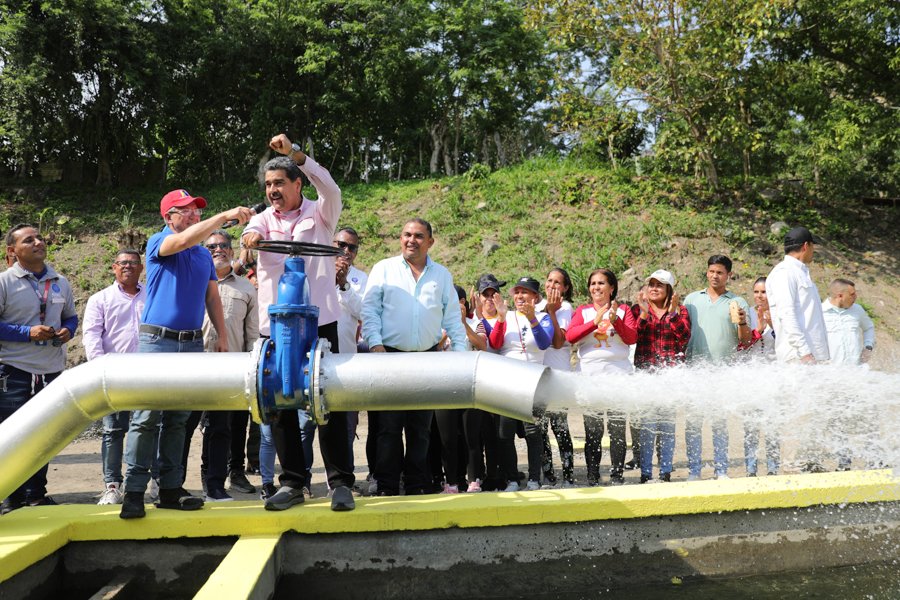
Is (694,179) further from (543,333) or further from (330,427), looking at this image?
(330,427)

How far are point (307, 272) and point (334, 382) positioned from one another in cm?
113

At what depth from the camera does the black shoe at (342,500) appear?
4188mm

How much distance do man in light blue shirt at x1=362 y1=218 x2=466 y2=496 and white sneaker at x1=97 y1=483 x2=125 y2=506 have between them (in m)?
1.86

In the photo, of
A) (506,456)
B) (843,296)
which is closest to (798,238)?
(843,296)

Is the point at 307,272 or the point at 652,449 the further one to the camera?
the point at 652,449

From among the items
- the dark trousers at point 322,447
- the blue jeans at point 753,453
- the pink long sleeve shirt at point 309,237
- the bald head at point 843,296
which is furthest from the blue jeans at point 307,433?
the bald head at point 843,296

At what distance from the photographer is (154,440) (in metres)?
4.29

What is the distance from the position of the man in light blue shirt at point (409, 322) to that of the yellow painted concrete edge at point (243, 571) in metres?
1.14

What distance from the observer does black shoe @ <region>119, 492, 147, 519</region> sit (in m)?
4.12

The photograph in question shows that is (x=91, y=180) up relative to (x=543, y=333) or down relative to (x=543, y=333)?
up

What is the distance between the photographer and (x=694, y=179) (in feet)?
65.0

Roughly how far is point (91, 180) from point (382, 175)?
9.89m

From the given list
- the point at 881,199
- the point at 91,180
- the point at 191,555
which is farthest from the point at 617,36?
the point at 91,180

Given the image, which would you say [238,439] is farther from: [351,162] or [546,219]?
[351,162]
